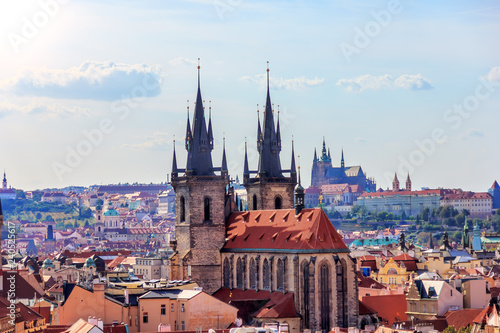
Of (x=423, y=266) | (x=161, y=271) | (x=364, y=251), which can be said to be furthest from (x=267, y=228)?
(x=364, y=251)

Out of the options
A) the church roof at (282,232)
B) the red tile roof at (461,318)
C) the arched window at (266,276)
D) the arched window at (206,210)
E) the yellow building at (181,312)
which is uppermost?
the arched window at (206,210)

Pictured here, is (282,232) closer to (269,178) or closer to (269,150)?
(269,178)

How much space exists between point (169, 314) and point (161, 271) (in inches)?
3441

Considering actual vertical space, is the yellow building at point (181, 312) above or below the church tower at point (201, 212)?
below

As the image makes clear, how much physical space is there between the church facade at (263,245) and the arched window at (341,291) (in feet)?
0.22

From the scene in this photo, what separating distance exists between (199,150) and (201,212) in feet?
15.1

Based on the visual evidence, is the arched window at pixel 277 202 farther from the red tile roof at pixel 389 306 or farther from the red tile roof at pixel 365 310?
the red tile roof at pixel 365 310

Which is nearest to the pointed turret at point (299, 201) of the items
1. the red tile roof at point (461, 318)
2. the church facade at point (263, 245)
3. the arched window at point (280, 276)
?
the church facade at point (263, 245)

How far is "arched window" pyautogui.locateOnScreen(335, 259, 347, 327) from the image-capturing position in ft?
284

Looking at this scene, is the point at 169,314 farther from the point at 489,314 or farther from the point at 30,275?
the point at 30,275

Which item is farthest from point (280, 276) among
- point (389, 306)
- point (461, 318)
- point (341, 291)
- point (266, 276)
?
point (461, 318)

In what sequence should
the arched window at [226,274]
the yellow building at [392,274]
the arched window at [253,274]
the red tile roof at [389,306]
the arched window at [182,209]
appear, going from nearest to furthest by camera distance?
the arched window at [253,274] < the red tile roof at [389,306] < the arched window at [226,274] < the arched window at [182,209] < the yellow building at [392,274]

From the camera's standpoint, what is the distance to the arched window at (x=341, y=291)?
8669 cm

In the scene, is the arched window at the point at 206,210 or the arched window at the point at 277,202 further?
the arched window at the point at 277,202
